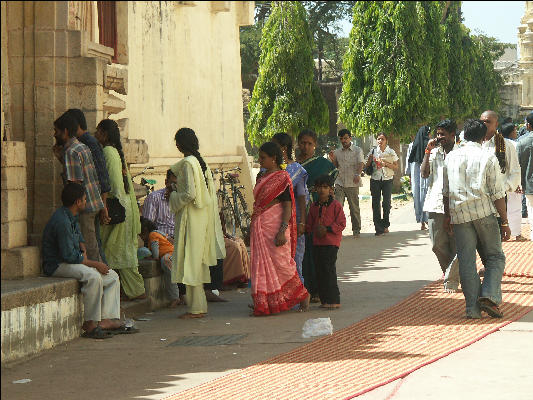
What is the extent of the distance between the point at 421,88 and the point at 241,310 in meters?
24.1

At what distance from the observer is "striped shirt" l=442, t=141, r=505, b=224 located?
29.4 ft

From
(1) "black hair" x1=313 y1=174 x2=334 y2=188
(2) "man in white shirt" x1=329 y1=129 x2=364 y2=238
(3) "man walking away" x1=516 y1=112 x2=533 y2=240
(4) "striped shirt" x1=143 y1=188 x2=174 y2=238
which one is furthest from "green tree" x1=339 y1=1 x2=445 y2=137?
(1) "black hair" x1=313 y1=174 x2=334 y2=188

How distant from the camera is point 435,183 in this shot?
10.6 meters

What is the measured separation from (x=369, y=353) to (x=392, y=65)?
87.2 ft

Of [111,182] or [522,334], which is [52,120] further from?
[522,334]

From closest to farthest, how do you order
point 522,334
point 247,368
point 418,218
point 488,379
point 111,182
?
point 488,379 → point 247,368 → point 522,334 → point 111,182 → point 418,218

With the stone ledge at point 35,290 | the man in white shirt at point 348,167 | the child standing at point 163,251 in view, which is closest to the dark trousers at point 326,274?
the child standing at point 163,251

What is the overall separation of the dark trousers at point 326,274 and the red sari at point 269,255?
39 cm

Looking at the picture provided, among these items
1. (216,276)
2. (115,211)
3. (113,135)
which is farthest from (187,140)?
(216,276)

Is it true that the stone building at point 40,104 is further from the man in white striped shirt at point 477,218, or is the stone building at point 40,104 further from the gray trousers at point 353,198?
the gray trousers at point 353,198

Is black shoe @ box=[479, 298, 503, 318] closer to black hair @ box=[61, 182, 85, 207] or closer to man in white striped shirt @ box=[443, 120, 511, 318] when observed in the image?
man in white striped shirt @ box=[443, 120, 511, 318]

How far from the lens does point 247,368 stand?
7242 millimetres

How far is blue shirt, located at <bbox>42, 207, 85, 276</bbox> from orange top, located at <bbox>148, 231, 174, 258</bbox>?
83.2 inches

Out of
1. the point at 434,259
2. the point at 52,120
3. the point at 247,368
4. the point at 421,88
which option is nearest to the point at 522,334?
the point at 247,368
